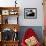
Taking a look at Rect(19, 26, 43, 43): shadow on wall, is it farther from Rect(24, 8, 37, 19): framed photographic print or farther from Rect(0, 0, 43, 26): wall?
Rect(24, 8, 37, 19): framed photographic print

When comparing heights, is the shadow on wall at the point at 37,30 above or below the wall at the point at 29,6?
below

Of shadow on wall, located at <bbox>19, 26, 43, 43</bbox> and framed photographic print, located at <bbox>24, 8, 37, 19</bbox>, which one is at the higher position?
framed photographic print, located at <bbox>24, 8, 37, 19</bbox>

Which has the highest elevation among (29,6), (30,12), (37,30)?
(29,6)

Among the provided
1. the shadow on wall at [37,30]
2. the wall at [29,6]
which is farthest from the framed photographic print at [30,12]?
the shadow on wall at [37,30]

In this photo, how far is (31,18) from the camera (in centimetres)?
579

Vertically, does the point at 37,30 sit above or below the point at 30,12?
below

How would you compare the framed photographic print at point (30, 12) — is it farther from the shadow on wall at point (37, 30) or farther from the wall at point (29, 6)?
the shadow on wall at point (37, 30)

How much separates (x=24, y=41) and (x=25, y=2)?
145 cm

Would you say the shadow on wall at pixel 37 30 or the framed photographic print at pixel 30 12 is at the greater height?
the framed photographic print at pixel 30 12

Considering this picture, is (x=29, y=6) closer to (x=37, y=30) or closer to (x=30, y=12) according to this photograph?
(x=30, y=12)

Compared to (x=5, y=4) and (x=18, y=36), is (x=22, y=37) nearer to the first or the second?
(x=18, y=36)

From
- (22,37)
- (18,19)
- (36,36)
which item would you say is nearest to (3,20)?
(18,19)

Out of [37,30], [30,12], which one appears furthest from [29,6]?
[37,30]

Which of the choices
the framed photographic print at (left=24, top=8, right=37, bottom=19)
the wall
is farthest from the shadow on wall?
the framed photographic print at (left=24, top=8, right=37, bottom=19)
